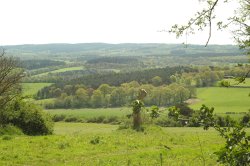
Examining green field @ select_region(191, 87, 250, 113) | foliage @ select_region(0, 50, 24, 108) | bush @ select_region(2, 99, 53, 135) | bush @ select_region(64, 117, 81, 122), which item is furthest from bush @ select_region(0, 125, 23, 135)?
green field @ select_region(191, 87, 250, 113)

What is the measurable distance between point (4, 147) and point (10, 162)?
126 inches

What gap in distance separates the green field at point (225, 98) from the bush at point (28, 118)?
49.5m

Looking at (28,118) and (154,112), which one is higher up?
(154,112)

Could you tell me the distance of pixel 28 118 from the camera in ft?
81.1

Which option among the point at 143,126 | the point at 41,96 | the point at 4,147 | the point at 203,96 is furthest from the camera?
the point at 41,96

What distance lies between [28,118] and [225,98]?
2720 inches

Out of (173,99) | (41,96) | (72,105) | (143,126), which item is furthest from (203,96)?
(143,126)

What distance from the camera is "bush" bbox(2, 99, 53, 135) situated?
2458 centimetres

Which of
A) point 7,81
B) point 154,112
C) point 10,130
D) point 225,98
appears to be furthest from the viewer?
point 225,98

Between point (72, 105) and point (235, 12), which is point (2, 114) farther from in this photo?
point (72, 105)

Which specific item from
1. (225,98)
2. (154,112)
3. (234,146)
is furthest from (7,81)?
(225,98)

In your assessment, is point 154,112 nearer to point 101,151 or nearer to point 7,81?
point 101,151

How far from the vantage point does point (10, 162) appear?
14219mm

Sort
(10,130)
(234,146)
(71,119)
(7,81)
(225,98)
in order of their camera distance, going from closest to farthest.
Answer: (234,146) → (10,130) → (7,81) → (71,119) → (225,98)
